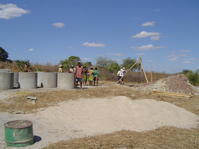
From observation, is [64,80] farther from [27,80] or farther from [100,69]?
[100,69]

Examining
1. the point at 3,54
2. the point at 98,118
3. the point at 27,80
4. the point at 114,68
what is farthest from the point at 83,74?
the point at 3,54

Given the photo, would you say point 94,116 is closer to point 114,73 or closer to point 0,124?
point 0,124

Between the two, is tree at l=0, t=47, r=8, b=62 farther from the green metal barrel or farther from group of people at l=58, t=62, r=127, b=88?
the green metal barrel

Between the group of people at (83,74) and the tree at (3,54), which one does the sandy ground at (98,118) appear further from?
the tree at (3,54)

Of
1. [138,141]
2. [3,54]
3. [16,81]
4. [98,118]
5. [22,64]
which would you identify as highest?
[3,54]

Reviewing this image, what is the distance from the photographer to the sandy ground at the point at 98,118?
20.3 ft

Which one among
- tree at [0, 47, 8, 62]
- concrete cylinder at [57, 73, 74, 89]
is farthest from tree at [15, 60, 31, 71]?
tree at [0, 47, 8, 62]

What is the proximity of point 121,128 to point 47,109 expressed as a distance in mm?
2797

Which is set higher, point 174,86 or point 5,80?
point 5,80

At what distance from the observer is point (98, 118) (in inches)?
293

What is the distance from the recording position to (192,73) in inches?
961

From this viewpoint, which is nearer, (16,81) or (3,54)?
(16,81)

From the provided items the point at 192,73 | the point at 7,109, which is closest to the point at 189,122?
the point at 7,109

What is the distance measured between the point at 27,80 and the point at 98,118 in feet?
21.7
